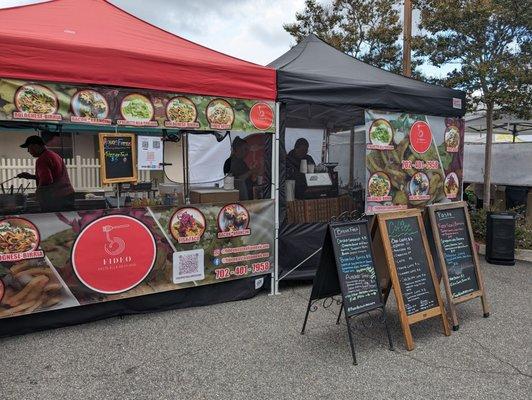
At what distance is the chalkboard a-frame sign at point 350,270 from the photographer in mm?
3518

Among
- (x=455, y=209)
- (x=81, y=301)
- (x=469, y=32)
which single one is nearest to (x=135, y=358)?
(x=81, y=301)

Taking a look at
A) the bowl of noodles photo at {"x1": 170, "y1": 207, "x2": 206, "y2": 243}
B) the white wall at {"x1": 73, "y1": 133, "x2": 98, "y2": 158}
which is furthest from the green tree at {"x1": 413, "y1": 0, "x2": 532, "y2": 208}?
the white wall at {"x1": 73, "y1": 133, "x2": 98, "y2": 158}

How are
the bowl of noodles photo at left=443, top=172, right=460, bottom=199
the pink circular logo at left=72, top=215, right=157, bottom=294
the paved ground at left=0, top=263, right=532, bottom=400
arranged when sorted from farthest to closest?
the bowl of noodles photo at left=443, top=172, right=460, bottom=199
the pink circular logo at left=72, top=215, right=157, bottom=294
the paved ground at left=0, top=263, right=532, bottom=400

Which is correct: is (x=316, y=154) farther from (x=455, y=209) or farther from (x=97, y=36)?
(x=97, y=36)

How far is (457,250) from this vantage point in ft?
14.0

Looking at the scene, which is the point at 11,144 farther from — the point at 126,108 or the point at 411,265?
the point at 411,265

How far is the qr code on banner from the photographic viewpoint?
4.41 meters

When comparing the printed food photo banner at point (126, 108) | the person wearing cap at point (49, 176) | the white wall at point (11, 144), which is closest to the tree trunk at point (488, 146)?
the printed food photo banner at point (126, 108)

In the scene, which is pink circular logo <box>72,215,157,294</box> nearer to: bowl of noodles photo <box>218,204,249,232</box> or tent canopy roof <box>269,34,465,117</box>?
bowl of noodles photo <box>218,204,249,232</box>

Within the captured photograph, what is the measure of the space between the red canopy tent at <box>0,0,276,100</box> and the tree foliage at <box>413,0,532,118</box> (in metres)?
4.72

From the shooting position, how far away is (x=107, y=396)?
2.91 meters

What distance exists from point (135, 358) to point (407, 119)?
438 centimetres

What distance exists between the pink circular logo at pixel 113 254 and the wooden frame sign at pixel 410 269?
88.3 inches

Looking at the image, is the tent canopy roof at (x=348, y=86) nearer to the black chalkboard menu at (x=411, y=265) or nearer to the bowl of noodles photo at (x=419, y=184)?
the bowl of noodles photo at (x=419, y=184)
